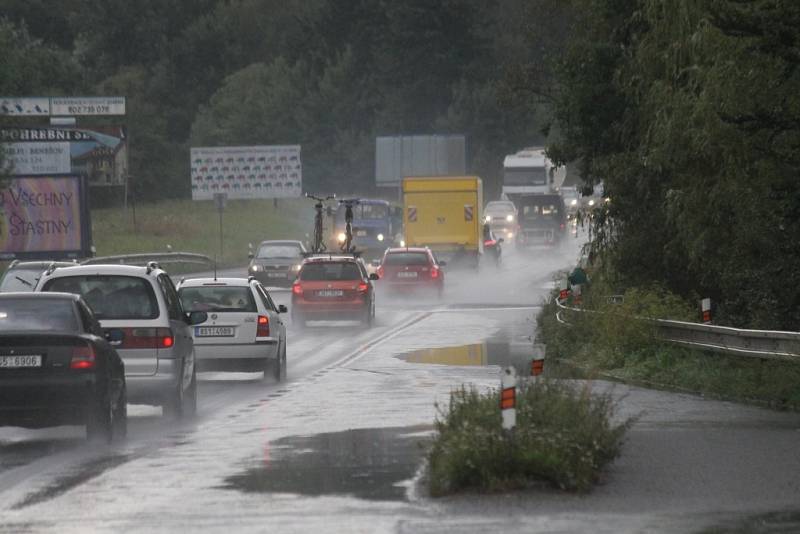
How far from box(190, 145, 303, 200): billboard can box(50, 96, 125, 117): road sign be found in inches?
530

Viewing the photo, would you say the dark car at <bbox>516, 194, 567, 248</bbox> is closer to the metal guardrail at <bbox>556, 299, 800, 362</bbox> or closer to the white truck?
the white truck

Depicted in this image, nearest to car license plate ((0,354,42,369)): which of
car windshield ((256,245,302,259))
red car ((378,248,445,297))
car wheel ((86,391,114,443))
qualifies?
car wheel ((86,391,114,443))

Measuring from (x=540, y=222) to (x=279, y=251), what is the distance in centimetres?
3202

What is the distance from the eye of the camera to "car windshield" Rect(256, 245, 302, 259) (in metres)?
59.8

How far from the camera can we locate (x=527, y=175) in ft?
344

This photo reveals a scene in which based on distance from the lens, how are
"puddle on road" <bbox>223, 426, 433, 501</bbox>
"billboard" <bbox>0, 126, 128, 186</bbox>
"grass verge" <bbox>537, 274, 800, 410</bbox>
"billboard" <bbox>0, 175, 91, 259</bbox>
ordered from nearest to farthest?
"puddle on road" <bbox>223, 426, 433, 501</bbox> → "grass verge" <bbox>537, 274, 800, 410</bbox> → "billboard" <bbox>0, 175, 91, 259</bbox> → "billboard" <bbox>0, 126, 128, 186</bbox>

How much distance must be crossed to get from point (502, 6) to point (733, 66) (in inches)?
4410

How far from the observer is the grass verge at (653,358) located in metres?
20.4

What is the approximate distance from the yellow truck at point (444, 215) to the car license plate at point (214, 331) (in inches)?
1524

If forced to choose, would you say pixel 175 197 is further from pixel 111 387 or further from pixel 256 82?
pixel 111 387

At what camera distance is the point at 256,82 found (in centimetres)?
12850

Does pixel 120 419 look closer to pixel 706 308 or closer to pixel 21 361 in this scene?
pixel 21 361

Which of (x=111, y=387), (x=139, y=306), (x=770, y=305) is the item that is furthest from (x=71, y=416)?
(x=770, y=305)

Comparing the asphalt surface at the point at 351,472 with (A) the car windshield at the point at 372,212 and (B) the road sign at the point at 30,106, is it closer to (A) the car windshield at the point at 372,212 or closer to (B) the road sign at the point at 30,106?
(A) the car windshield at the point at 372,212
